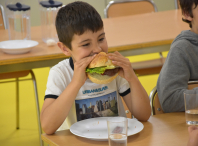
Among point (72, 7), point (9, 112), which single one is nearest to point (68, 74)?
point (72, 7)

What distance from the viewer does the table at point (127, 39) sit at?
1.99 metres

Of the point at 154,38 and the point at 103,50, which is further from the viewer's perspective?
the point at 154,38

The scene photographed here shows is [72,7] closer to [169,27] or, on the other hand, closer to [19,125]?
[169,27]

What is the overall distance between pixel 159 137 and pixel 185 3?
2.70ft

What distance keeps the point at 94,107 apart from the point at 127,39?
1029mm

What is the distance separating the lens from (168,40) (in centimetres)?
217

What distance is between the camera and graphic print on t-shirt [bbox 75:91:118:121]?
1.34 m

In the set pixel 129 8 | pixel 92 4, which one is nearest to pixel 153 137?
pixel 129 8

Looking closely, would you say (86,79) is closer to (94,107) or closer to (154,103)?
(94,107)

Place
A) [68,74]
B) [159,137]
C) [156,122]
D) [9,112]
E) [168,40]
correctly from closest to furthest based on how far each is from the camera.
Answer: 1. [159,137]
2. [156,122]
3. [68,74]
4. [168,40]
5. [9,112]

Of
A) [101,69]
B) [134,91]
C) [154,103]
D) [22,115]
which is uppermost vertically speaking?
[101,69]

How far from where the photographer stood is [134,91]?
51.4 inches

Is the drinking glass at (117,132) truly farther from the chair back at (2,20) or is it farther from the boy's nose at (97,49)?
the chair back at (2,20)

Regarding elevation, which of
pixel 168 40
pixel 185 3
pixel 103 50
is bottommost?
pixel 168 40
